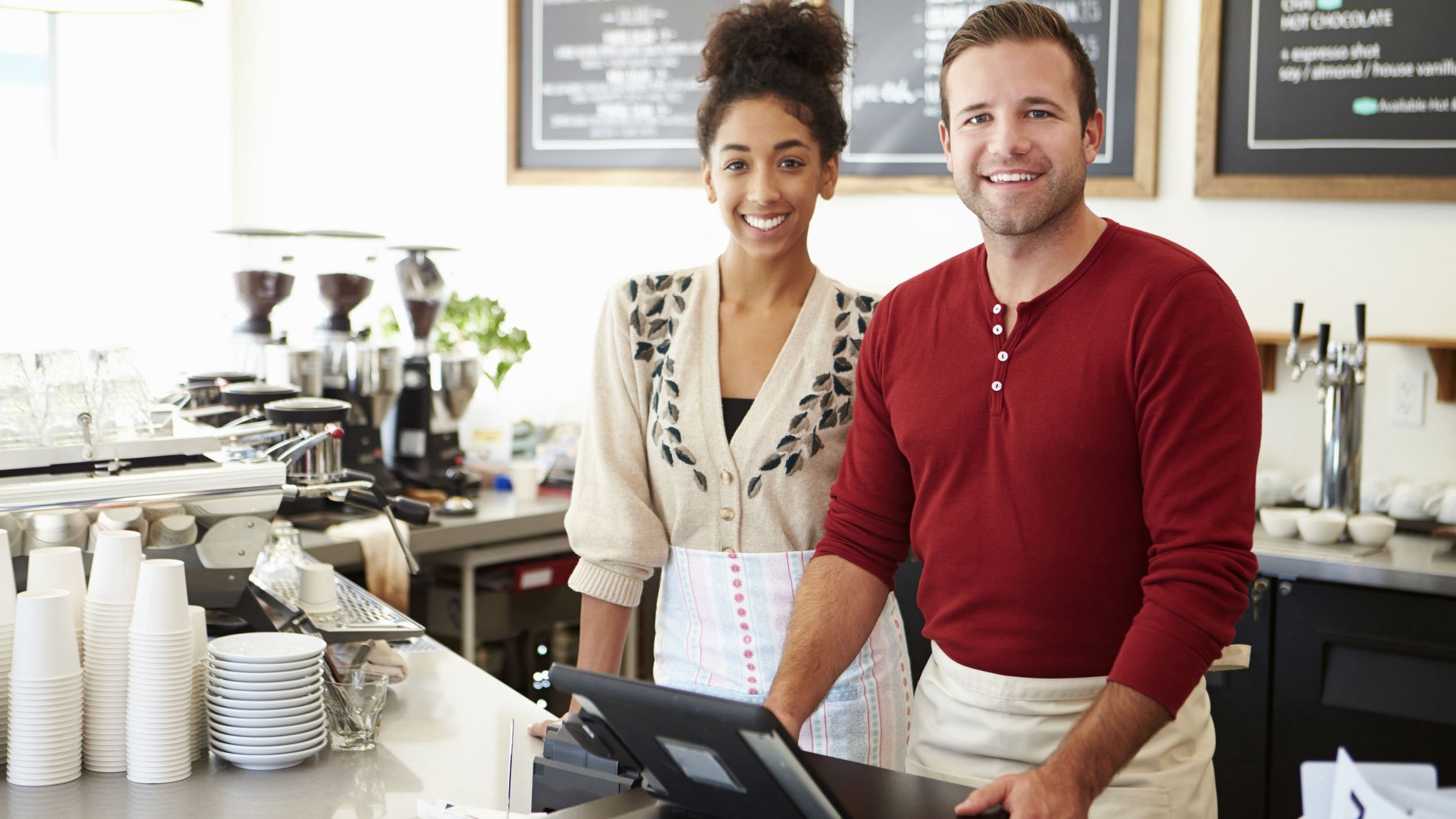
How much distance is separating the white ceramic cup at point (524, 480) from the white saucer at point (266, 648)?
1703 millimetres

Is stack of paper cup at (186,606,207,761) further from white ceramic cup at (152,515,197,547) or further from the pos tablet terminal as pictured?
the pos tablet terminal

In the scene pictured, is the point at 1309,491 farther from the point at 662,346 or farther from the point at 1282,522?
the point at 662,346

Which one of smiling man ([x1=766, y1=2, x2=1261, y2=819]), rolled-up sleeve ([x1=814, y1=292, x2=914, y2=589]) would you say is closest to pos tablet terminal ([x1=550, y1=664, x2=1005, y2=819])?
smiling man ([x1=766, y1=2, x2=1261, y2=819])

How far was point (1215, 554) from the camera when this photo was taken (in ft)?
4.21

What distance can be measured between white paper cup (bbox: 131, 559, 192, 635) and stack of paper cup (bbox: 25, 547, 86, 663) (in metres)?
0.10

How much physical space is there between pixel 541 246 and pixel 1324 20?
219 cm

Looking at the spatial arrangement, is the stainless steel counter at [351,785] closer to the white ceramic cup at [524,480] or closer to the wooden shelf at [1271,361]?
the white ceramic cup at [524,480]

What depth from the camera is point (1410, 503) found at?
108 inches

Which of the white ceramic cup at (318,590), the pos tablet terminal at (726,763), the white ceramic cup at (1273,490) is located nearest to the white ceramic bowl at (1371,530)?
the white ceramic cup at (1273,490)

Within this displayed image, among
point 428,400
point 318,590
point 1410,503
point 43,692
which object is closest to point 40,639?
point 43,692

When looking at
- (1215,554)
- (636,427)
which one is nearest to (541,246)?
(636,427)

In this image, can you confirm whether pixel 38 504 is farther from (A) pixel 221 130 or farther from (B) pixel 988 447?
(A) pixel 221 130

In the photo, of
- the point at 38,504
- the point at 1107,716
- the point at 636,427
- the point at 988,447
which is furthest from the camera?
the point at 636,427

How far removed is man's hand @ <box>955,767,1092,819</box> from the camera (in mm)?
1082
